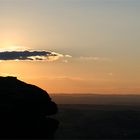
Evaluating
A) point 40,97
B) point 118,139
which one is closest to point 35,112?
point 40,97

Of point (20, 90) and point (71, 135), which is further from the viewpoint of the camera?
point (71, 135)

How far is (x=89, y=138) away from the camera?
19625 centimetres

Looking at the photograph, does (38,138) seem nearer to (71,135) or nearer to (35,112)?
(35,112)

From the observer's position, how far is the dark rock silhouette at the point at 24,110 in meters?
140

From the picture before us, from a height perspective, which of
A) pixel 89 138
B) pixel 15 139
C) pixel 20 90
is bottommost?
pixel 89 138

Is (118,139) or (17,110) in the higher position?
(17,110)

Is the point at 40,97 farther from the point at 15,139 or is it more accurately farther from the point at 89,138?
the point at 89,138

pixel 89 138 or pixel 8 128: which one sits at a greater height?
pixel 8 128

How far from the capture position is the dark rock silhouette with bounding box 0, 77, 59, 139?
13962 cm

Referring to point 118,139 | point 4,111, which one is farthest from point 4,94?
point 118,139

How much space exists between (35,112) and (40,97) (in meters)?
3.27

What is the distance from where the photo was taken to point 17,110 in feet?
460

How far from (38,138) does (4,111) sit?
10170 mm

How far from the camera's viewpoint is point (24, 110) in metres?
142
